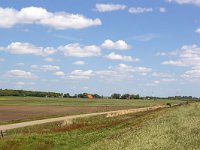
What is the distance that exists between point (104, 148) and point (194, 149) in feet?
21.0

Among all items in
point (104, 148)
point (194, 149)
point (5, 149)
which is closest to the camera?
point (194, 149)

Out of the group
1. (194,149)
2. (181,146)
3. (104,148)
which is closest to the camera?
(194,149)

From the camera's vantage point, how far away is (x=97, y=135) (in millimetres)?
42031

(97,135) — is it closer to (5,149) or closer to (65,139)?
(65,139)

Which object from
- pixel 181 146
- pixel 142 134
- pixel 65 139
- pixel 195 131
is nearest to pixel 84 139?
pixel 65 139

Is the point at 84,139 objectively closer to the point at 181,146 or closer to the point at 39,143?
the point at 39,143

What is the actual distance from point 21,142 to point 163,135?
1164 cm

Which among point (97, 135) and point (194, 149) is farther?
point (97, 135)

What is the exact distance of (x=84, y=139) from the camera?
39812 millimetres

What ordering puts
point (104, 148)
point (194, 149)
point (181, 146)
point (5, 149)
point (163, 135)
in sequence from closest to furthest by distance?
point (194, 149) → point (181, 146) → point (104, 148) → point (163, 135) → point (5, 149)

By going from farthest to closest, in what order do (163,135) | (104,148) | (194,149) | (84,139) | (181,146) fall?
(84,139)
(163,135)
(104,148)
(181,146)
(194,149)

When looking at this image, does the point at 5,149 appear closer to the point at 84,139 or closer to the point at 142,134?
the point at 84,139

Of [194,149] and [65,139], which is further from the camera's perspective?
[65,139]

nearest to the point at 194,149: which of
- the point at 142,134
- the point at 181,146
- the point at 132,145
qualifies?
the point at 181,146
